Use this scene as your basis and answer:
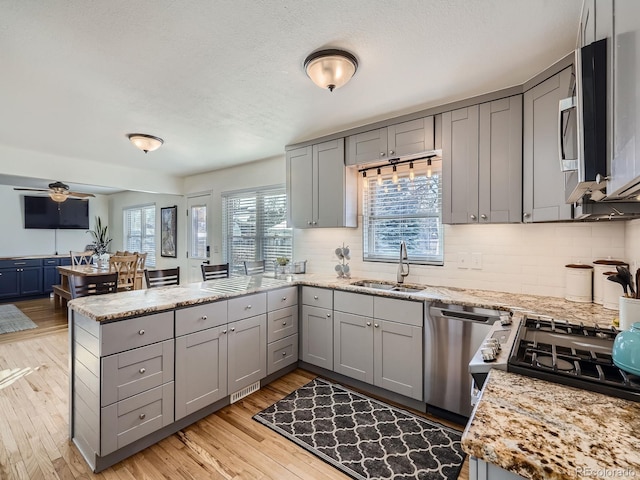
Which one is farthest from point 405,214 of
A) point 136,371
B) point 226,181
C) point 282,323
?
point 226,181

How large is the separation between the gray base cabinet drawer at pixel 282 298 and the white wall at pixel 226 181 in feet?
5.64

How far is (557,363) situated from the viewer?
44.2 inches

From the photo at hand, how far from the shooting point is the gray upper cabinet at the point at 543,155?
192 centimetres

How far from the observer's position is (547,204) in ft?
6.66

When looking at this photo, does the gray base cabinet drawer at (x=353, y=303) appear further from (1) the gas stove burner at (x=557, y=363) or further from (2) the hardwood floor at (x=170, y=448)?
(1) the gas stove burner at (x=557, y=363)

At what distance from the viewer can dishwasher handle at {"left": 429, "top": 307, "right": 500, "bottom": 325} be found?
210cm

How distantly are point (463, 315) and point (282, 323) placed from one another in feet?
5.29

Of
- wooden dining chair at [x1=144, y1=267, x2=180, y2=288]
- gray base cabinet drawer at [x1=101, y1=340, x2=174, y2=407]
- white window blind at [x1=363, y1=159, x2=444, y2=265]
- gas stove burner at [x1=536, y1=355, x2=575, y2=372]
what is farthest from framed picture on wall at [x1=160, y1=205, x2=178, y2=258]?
gas stove burner at [x1=536, y1=355, x2=575, y2=372]

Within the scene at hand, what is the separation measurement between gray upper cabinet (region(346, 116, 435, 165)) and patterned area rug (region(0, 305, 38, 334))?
5.28 meters

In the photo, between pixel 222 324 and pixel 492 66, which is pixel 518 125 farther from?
pixel 222 324

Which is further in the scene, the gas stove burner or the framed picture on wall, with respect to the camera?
the framed picture on wall

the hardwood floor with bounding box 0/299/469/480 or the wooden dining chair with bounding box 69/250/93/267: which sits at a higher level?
the wooden dining chair with bounding box 69/250/93/267

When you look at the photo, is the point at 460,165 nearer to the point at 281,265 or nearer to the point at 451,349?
the point at 451,349

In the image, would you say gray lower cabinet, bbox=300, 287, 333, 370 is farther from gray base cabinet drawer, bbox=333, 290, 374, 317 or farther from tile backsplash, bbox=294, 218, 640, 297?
tile backsplash, bbox=294, 218, 640, 297
